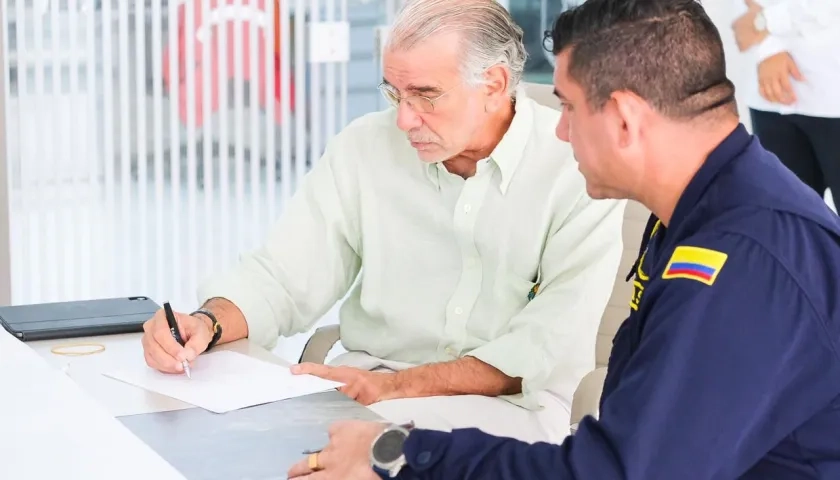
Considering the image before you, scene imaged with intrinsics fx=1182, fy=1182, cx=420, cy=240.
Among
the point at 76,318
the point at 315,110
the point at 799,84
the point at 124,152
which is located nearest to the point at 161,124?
the point at 124,152

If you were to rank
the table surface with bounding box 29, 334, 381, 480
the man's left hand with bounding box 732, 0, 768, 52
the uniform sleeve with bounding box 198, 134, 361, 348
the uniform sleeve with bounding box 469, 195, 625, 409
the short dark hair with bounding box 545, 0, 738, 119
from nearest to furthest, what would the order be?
the short dark hair with bounding box 545, 0, 738, 119, the table surface with bounding box 29, 334, 381, 480, the uniform sleeve with bounding box 469, 195, 625, 409, the uniform sleeve with bounding box 198, 134, 361, 348, the man's left hand with bounding box 732, 0, 768, 52

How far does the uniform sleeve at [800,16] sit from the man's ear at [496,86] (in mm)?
2041

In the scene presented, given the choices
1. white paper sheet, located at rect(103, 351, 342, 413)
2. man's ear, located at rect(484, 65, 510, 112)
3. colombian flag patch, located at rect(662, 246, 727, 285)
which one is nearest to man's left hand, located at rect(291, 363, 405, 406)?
white paper sheet, located at rect(103, 351, 342, 413)

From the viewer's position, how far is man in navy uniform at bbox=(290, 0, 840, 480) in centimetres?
112

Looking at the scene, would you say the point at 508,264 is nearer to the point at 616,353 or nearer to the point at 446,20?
the point at 446,20

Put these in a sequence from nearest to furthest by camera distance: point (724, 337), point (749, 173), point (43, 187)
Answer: point (724, 337) → point (749, 173) → point (43, 187)

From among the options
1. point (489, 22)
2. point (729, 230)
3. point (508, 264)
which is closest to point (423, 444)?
point (729, 230)

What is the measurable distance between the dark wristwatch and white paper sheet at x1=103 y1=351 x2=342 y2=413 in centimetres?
33

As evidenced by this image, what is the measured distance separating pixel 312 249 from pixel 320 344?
0.63 feet

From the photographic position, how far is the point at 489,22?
203 centimetres

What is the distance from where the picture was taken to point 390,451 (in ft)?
4.17

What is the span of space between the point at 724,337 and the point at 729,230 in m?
0.11

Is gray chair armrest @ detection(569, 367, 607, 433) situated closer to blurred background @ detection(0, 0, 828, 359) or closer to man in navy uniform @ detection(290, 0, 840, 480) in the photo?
man in navy uniform @ detection(290, 0, 840, 480)

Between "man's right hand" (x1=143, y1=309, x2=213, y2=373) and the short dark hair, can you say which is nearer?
the short dark hair
